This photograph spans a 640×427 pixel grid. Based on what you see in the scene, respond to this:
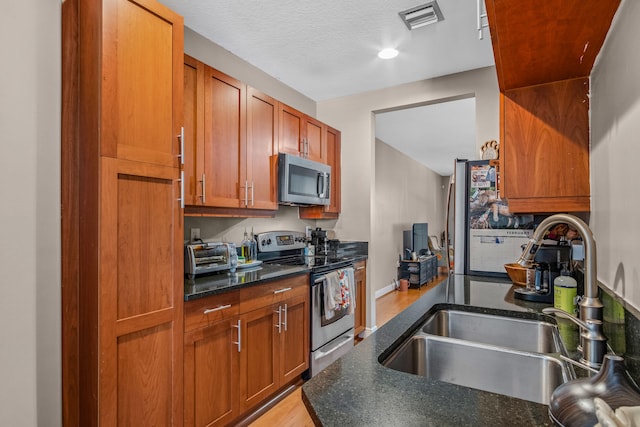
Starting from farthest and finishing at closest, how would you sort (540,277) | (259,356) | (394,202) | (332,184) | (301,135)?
(394,202) < (332,184) < (301,135) < (259,356) < (540,277)

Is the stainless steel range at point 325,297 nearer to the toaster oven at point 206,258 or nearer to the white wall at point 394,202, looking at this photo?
the toaster oven at point 206,258

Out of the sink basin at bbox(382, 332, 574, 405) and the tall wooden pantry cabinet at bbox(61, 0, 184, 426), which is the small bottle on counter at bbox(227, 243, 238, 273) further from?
the sink basin at bbox(382, 332, 574, 405)

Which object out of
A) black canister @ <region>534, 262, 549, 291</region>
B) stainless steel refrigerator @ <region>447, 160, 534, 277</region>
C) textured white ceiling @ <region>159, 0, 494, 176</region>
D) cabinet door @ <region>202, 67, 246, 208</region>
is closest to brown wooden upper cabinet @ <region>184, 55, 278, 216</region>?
cabinet door @ <region>202, 67, 246, 208</region>

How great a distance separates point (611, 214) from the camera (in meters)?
1.07

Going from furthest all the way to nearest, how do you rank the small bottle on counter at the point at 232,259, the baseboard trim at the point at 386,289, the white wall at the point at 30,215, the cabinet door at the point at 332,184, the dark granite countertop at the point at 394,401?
1. the baseboard trim at the point at 386,289
2. the cabinet door at the point at 332,184
3. the small bottle on counter at the point at 232,259
4. the white wall at the point at 30,215
5. the dark granite countertop at the point at 394,401

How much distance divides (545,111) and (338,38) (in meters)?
1.67

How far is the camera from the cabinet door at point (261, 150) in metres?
2.63

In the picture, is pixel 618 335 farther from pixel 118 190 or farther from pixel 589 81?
pixel 118 190

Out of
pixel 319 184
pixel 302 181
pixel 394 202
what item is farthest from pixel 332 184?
pixel 394 202

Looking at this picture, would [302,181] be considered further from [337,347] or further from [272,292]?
[337,347]

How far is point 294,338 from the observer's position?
249 cm

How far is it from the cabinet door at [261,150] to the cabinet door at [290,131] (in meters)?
0.09

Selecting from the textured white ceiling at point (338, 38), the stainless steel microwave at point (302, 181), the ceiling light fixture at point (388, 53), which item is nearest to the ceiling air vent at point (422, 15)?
the textured white ceiling at point (338, 38)

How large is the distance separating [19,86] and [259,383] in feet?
6.50
